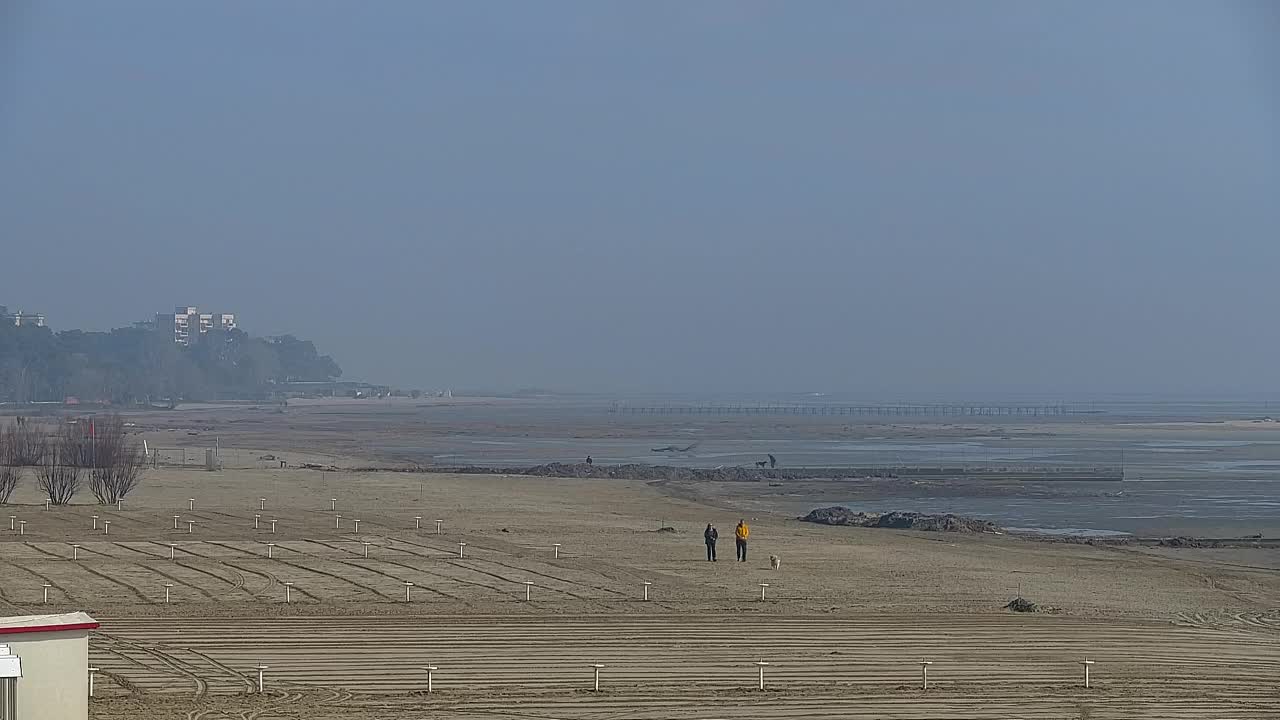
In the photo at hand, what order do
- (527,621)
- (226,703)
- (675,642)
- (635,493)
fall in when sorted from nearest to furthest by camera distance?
1. (226,703)
2. (675,642)
3. (527,621)
4. (635,493)

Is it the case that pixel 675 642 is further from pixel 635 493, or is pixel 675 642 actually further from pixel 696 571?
pixel 635 493

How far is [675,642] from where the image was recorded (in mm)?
26594


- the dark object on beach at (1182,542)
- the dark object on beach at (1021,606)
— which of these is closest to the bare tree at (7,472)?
the dark object on beach at (1021,606)

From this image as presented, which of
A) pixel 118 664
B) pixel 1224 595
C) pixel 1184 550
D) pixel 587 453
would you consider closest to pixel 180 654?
pixel 118 664

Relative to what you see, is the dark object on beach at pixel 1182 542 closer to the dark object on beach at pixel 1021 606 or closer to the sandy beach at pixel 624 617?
the sandy beach at pixel 624 617

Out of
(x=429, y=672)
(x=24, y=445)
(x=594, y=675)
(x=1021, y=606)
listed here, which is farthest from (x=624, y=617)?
(x=24, y=445)

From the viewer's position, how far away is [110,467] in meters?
57.5

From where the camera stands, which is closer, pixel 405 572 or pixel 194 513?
pixel 405 572

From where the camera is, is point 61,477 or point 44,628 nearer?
point 44,628

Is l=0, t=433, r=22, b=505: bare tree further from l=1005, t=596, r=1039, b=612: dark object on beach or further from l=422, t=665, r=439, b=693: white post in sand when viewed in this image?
l=1005, t=596, r=1039, b=612: dark object on beach

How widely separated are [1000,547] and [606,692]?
84.8 feet

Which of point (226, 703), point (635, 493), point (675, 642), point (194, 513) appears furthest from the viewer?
point (635, 493)

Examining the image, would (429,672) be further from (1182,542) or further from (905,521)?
(905,521)

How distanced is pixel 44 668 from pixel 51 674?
0.12 meters
